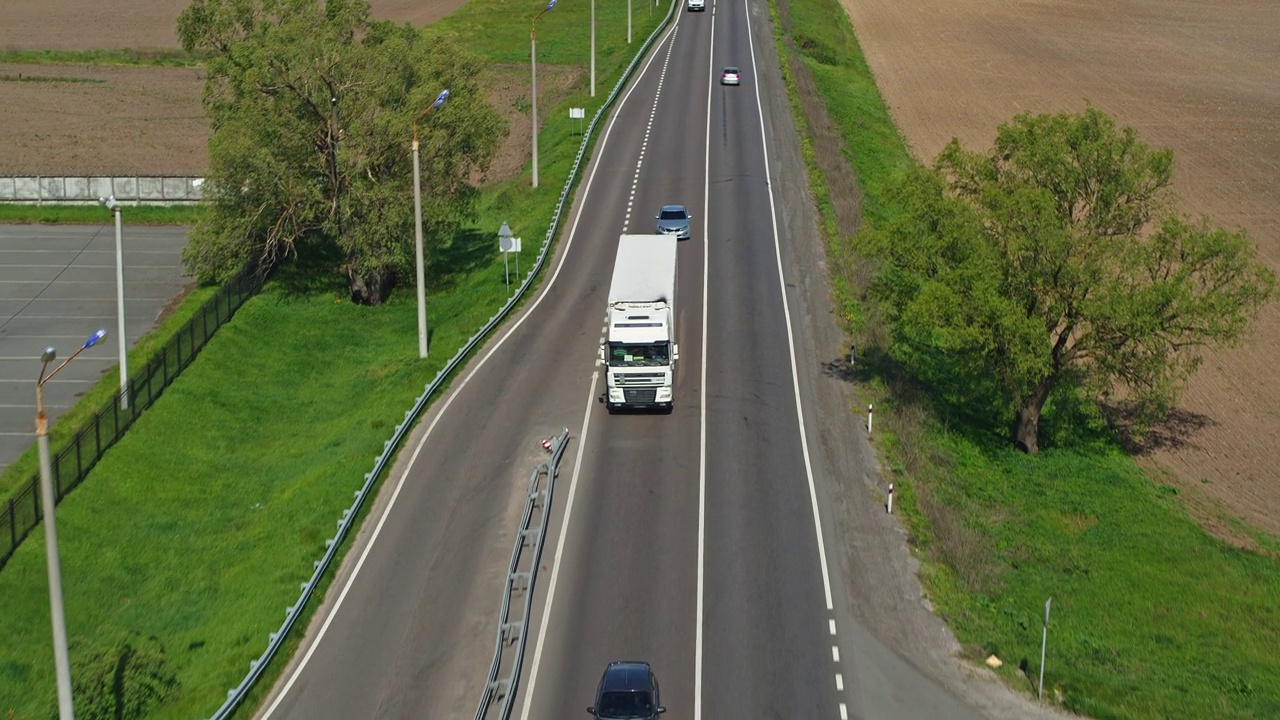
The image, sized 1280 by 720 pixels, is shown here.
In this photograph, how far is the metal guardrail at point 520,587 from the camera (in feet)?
100

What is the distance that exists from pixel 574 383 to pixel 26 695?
68.2 feet

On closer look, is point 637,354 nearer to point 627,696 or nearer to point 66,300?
point 627,696

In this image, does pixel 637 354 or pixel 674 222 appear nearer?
pixel 637 354

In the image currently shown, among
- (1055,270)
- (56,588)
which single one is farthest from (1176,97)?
(56,588)

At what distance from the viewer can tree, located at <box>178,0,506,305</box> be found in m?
59.0

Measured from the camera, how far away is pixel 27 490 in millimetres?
39000

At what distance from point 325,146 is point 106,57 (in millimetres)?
59826

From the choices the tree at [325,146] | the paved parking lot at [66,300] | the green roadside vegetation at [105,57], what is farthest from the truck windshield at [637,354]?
the green roadside vegetation at [105,57]

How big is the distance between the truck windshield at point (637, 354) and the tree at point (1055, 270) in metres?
8.75

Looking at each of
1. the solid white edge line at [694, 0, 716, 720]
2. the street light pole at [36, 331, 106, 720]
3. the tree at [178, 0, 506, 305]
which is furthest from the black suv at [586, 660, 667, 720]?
the tree at [178, 0, 506, 305]

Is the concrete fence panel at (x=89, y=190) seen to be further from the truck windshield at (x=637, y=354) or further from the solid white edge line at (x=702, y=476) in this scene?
the truck windshield at (x=637, y=354)

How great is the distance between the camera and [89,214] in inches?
2854

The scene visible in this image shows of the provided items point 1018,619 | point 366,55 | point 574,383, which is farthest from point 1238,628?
point 366,55

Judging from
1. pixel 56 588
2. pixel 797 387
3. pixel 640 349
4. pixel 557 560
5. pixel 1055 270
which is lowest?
pixel 557 560
